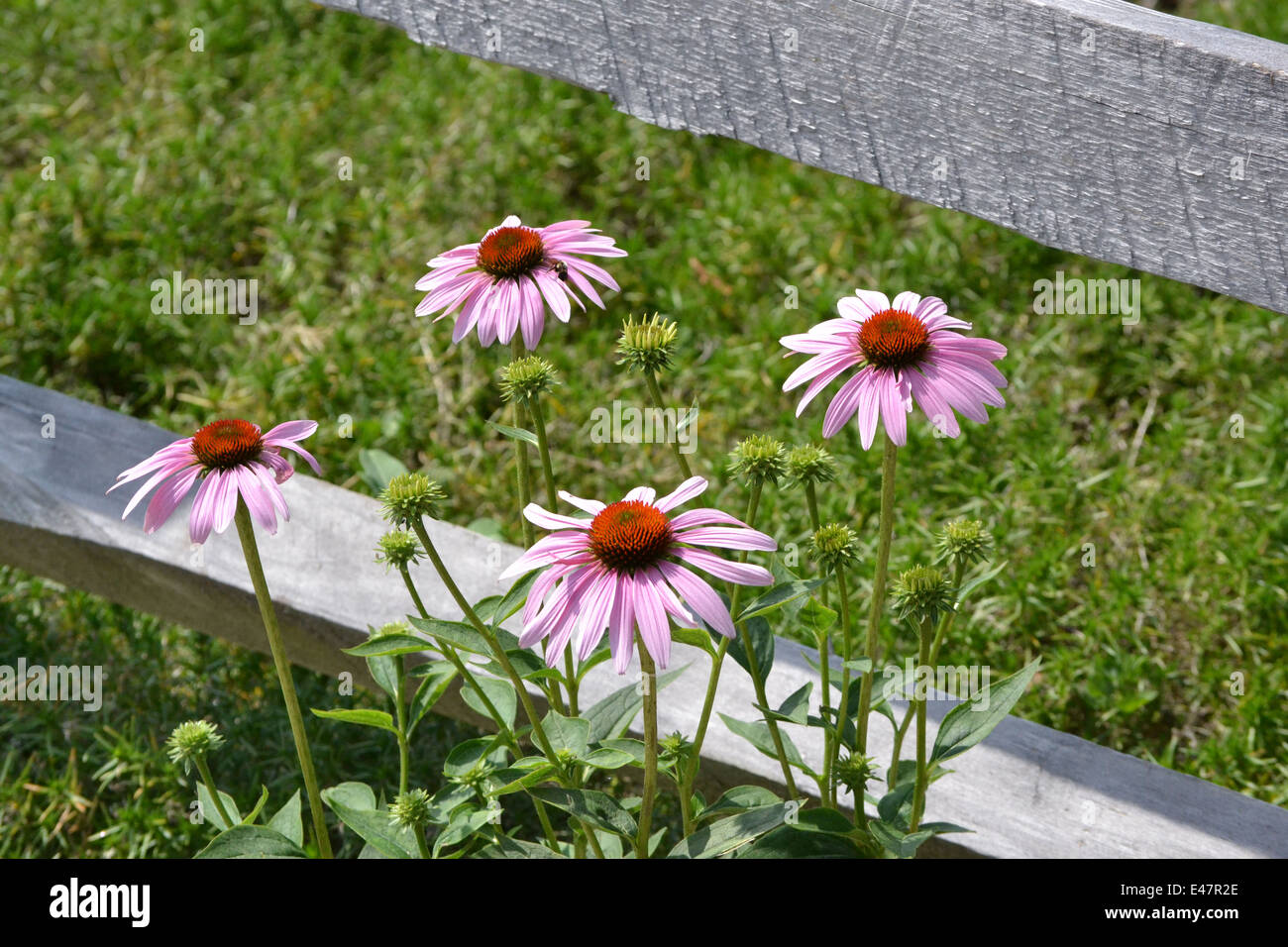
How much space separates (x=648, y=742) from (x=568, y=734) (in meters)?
0.16

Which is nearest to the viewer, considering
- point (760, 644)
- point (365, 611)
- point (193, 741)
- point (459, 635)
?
point (459, 635)

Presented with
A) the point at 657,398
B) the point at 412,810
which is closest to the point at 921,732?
the point at 657,398

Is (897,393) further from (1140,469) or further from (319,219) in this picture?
(319,219)

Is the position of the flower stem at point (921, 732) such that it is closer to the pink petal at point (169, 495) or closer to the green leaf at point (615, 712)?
the green leaf at point (615, 712)

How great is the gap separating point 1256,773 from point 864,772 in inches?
47.2

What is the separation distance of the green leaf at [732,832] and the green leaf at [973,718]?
9.0 inches

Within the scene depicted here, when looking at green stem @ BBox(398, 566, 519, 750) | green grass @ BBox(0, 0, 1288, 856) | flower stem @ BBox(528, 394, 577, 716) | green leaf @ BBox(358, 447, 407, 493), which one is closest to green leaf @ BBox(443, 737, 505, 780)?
green stem @ BBox(398, 566, 519, 750)

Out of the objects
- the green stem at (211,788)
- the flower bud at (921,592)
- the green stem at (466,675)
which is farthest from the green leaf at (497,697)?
the flower bud at (921,592)

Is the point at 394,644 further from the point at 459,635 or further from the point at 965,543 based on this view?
the point at 965,543

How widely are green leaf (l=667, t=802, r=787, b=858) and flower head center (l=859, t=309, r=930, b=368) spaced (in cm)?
53

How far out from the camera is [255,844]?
154 centimetres

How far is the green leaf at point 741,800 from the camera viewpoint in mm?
1533

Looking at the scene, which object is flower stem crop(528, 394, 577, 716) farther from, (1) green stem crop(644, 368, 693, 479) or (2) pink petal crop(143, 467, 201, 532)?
(2) pink petal crop(143, 467, 201, 532)
